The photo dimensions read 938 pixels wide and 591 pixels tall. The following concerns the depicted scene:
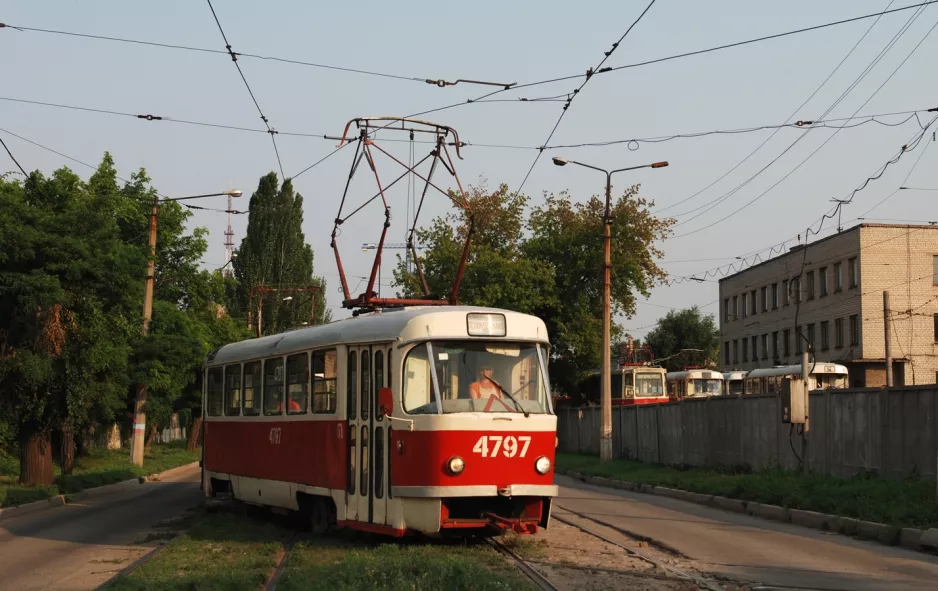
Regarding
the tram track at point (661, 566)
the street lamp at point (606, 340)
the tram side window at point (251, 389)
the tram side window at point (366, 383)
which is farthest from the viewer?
the street lamp at point (606, 340)

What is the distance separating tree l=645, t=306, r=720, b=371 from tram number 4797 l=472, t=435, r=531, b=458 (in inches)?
3158

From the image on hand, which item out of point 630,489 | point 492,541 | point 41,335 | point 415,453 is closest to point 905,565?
point 492,541

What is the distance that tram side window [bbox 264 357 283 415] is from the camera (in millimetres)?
15766

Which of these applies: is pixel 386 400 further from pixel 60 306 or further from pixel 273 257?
pixel 273 257

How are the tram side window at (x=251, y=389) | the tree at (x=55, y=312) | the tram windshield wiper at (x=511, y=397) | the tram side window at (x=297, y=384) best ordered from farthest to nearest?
1. the tree at (x=55, y=312)
2. the tram side window at (x=251, y=389)
3. the tram side window at (x=297, y=384)
4. the tram windshield wiper at (x=511, y=397)

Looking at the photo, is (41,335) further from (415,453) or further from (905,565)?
(905,565)

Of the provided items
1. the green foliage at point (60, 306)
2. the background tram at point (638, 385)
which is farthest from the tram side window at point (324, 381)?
the background tram at point (638, 385)

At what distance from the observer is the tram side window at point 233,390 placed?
1786 centimetres

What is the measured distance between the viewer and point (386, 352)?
42.4 feet

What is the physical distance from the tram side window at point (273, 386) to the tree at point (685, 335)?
254ft

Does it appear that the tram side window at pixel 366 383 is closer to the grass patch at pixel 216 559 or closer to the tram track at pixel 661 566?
the grass patch at pixel 216 559

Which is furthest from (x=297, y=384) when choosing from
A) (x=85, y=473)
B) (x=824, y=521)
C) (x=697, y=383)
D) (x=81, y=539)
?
(x=697, y=383)

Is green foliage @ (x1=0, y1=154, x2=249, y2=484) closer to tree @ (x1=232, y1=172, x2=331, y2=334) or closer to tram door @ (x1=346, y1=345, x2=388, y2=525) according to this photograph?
tram door @ (x1=346, y1=345, x2=388, y2=525)

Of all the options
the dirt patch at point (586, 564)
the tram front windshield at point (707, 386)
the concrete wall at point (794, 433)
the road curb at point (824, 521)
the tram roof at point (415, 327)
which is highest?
the tram roof at point (415, 327)
